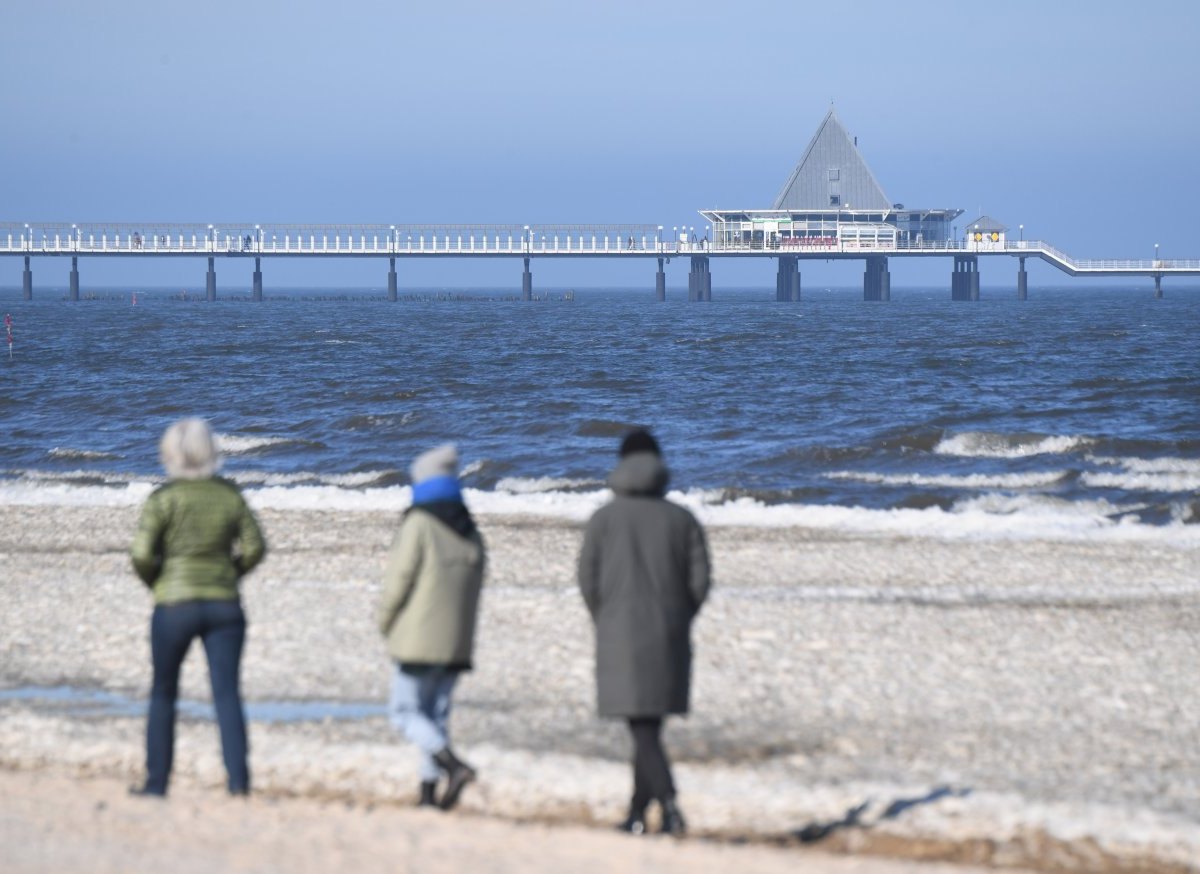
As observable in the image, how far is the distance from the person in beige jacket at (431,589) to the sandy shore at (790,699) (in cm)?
56

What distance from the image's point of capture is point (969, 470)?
69.4ft

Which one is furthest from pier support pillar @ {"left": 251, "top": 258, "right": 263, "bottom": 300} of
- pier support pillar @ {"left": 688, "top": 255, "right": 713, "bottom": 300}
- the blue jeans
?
the blue jeans

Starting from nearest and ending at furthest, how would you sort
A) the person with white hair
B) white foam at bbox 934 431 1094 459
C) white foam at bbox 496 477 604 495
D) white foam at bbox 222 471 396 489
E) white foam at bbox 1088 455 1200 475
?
the person with white hair
white foam at bbox 496 477 604 495
white foam at bbox 222 471 396 489
white foam at bbox 1088 455 1200 475
white foam at bbox 934 431 1094 459

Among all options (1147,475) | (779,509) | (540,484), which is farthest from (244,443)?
(1147,475)

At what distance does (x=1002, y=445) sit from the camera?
2384 centimetres

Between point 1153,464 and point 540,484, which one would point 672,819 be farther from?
point 1153,464

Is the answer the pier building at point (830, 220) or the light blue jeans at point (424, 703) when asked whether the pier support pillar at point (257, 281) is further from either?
the light blue jeans at point (424, 703)

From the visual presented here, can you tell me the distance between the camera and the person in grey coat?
5598 millimetres

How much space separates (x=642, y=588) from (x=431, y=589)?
806 mm

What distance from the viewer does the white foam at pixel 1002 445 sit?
23.0 metres

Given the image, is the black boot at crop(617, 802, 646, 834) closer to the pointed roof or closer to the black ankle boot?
the black ankle boot

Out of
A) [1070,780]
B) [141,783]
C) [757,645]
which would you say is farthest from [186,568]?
[757,645]

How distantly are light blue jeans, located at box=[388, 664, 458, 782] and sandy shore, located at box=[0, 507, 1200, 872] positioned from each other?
1.02 feet

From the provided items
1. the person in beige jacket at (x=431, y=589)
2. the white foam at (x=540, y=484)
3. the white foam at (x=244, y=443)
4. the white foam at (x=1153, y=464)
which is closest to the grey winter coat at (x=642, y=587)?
the person in beige jacket at (x=431, y=589)
